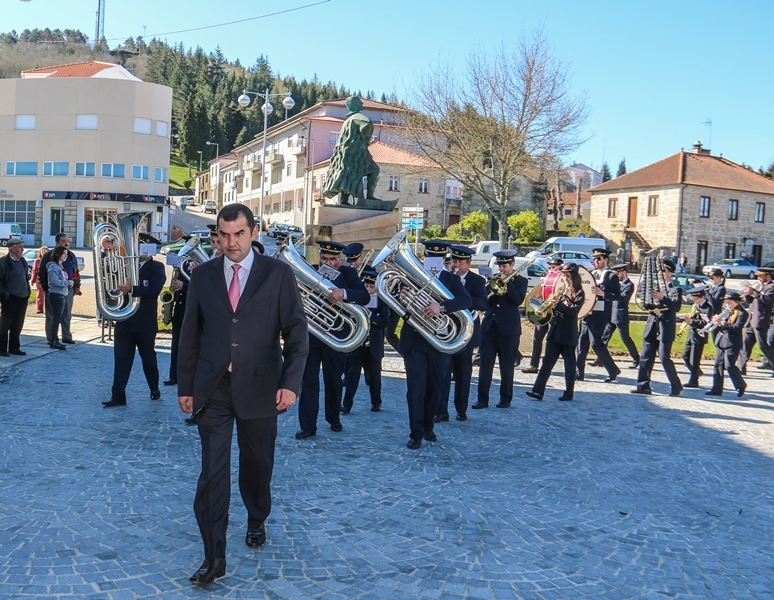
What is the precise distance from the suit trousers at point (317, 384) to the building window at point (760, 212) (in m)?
53.5

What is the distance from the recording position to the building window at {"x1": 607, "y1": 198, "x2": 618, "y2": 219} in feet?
181

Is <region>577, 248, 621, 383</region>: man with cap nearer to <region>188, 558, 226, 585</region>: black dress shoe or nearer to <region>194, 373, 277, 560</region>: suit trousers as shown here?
<region>194, 373, 277, 560</region>: suit trousers

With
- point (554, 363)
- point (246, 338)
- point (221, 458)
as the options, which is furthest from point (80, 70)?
point (221, 458)

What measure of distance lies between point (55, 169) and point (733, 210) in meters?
46.1

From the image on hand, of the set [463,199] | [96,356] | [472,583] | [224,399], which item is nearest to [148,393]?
[96,356]

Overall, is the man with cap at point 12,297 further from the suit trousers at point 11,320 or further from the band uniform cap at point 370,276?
the band uniform cap at point 370,276

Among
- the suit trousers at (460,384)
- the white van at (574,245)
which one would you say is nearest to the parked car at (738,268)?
the white van at (574,245)

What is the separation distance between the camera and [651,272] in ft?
36.3

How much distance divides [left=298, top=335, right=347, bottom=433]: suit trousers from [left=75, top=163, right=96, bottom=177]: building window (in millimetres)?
47522

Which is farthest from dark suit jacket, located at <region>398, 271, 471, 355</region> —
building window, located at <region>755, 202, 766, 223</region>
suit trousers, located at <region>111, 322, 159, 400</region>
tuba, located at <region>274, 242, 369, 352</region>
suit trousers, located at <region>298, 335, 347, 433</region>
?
building window, located at <region>755, 202, 766, 223</region>

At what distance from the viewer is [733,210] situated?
173 ft

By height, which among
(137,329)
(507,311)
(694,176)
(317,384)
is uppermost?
(694,176)

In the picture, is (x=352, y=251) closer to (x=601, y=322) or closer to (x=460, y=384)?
(x=460, y=384)

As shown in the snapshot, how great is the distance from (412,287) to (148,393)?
381 centimetres
